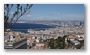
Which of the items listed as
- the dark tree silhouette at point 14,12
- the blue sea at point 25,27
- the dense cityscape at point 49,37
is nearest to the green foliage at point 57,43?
the dense cityscape at point 49,37

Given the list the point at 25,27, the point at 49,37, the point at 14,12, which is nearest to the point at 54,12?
the point at 49,37

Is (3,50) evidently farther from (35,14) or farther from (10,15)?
(35,14)

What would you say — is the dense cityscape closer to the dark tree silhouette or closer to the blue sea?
the blue sea

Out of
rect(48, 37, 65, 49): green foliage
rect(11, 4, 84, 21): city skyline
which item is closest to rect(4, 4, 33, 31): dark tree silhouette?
rect(11, 4, 84, 21): city skyline

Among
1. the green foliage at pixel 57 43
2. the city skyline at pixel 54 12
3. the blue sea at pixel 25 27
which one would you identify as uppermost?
the city skyline at pixel 54 12

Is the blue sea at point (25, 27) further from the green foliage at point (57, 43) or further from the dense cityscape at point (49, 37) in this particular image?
the green foliage at point (57, 43)
